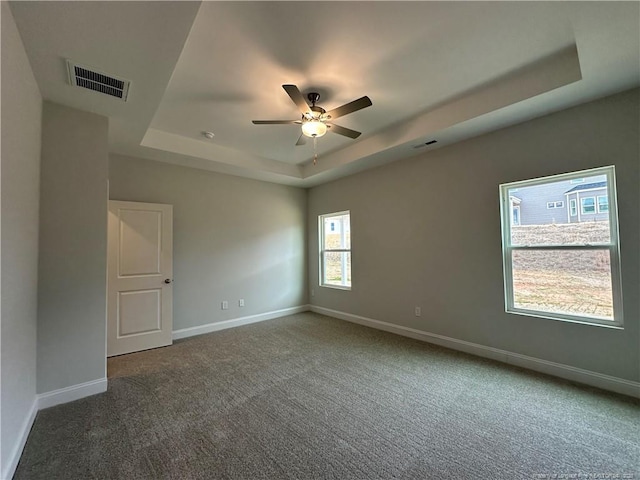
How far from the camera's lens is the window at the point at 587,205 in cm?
270

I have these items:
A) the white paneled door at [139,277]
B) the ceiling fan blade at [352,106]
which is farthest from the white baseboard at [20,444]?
the ceiling fan blade at [352,106]

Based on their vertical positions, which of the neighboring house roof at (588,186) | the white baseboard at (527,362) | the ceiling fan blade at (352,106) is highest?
the ceiling fan blade at (352,106)

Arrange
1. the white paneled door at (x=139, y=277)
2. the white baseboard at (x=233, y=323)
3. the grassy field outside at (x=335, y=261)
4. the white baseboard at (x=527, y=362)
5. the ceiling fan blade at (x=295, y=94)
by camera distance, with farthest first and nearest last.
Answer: the grassy field outside at (x=335, y=261) < the white baseboard at (x=233, y=323) < the white paneled door at (x=139, y=277) < the white baseboard at (x=527, y=362) < the ceiling fan blade at (x=295, y=94)

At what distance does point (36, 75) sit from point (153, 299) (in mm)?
2718

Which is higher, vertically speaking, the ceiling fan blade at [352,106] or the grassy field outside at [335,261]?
the ceiling fan blade at [352,106]

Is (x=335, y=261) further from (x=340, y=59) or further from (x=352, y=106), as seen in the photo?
(x=340, y=59)

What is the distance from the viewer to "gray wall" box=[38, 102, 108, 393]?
Result: 238cm

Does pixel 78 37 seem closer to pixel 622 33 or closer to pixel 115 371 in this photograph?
pixel 115 371

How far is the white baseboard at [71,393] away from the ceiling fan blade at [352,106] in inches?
134

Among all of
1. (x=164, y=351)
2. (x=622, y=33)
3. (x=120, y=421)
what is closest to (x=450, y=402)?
(x=120, y=421)

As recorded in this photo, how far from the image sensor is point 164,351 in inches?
143

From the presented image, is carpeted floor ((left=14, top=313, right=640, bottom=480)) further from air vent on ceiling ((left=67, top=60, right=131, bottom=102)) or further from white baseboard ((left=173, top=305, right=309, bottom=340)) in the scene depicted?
air vent on ceiling ((left=67, top=60, right=131, bottom=102))

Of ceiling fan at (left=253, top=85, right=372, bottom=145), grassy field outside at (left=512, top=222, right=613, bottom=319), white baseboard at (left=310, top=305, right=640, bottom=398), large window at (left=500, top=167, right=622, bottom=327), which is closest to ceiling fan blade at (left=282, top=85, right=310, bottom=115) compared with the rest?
ceiling fan at (left=253, top=85, right=372, bottom=145)

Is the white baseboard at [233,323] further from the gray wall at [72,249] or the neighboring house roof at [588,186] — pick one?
the neighboring house roof at [588,186]
